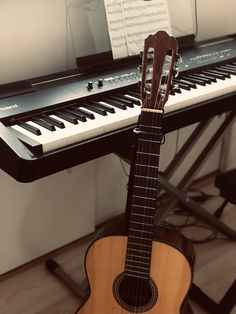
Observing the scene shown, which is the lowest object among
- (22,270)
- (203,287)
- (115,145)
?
(203,287)

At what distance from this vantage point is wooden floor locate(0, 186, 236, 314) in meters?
1.95

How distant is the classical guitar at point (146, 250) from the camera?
4.60 feet

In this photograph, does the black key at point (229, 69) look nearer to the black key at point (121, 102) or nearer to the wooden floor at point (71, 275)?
the black key at point (121, 102)

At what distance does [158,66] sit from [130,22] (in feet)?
1.62

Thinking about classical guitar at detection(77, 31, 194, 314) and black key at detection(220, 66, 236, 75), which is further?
black key at detection(220, 66, 236, 75)

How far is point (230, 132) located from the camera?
280 cm

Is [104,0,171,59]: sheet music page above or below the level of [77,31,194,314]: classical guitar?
above

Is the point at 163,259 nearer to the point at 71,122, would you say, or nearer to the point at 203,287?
the point at 71,122

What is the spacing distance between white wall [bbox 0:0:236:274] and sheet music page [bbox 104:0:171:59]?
132 millimetres

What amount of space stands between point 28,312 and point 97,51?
0.98 meters

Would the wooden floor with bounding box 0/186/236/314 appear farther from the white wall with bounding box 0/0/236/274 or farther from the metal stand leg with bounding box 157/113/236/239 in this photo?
the metal stand leg with bounding box 157/113/236/239

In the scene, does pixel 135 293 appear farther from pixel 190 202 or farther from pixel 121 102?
pixel 190 202

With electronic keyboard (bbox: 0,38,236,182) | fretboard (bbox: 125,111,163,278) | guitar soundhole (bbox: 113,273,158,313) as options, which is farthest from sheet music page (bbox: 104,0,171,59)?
guitar soundhole (bbox: 113,273,158,313)

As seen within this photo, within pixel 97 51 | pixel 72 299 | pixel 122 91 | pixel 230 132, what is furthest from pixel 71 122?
pixel 230 132
